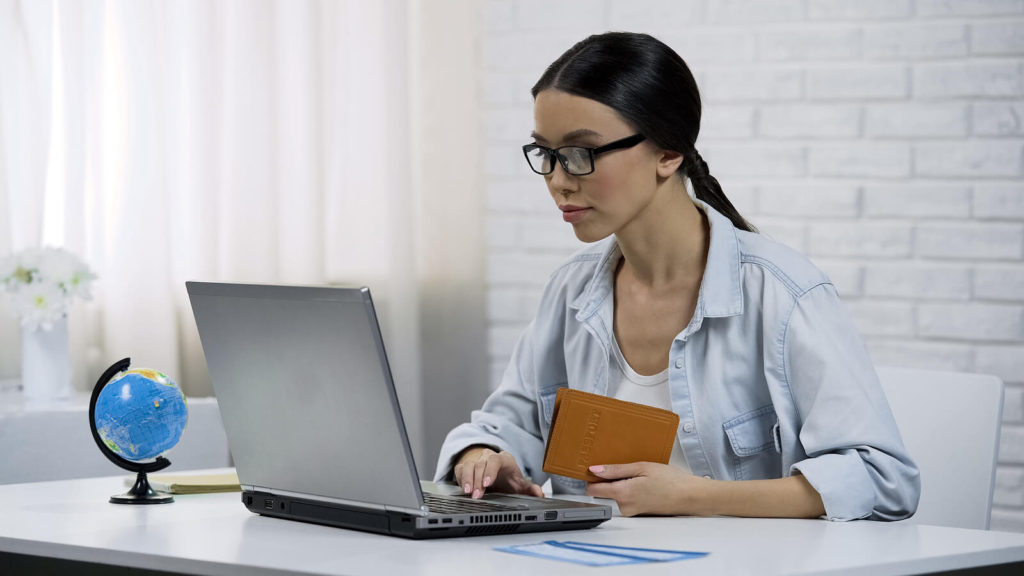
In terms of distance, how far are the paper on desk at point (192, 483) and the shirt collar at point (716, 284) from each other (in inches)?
20.4

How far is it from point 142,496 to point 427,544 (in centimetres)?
48

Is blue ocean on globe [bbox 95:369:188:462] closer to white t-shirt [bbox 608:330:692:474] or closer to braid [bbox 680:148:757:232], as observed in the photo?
white t-shirt [bbox 608:330:692:474]

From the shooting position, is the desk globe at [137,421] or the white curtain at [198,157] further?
the white curtain at [198,157]

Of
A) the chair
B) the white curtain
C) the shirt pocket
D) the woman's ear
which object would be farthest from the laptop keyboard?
the white curtain

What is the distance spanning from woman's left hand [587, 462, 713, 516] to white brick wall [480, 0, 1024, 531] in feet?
4.38

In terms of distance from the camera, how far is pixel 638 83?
62.1 inches

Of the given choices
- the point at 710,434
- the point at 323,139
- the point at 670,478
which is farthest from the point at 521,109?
the point at 670,478

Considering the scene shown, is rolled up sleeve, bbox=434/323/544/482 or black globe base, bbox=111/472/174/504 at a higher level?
rolled up sleeve, bbox=434/323/544/482

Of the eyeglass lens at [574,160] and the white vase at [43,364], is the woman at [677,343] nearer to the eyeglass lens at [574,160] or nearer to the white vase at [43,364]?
the eyeglass lens at [574,160]

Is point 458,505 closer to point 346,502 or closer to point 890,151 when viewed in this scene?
point 346,502

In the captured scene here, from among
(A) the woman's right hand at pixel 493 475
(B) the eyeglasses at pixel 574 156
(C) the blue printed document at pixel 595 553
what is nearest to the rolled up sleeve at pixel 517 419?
(A) the woman's right hand at pixel 493 475

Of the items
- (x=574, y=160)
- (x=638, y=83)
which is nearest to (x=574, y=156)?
(x=574, y=160)

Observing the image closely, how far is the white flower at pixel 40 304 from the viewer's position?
219cm

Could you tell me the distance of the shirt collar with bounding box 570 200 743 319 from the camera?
1558mm
